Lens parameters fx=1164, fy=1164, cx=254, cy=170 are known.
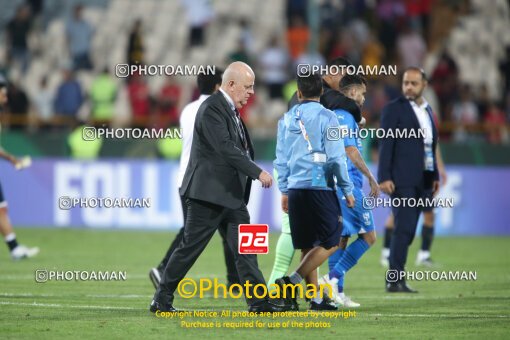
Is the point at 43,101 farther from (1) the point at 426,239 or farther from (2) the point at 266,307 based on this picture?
(2) the point at 266,307

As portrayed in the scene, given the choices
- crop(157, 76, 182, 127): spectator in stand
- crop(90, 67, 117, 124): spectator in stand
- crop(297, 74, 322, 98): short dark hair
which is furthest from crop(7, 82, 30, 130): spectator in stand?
crop(297, 74, 322, 98): short dark hair

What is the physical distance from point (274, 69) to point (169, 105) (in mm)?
2917

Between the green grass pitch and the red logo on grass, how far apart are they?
65 cm

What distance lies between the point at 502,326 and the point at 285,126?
277cm

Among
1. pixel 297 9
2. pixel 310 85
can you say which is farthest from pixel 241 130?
pixel 297 9

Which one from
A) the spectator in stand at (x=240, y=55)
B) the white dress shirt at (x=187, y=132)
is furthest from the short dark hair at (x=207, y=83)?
the spectator in stand at (x=240, y=55)

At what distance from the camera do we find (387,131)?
1350cm

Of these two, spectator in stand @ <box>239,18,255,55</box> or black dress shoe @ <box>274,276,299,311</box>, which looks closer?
black dress shoe @ <box>274,276,299,311</box>

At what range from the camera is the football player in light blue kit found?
38.5ft

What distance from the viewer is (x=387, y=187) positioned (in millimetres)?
13289

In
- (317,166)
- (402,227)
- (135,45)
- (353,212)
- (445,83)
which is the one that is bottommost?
(402,227)

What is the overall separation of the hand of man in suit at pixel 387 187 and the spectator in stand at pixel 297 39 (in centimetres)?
1341

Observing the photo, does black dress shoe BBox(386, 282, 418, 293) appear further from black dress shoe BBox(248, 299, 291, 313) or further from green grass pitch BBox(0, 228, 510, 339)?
black dress shoe BBox(248, 299, 291, 313)

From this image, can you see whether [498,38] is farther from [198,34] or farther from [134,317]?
[134,317]
